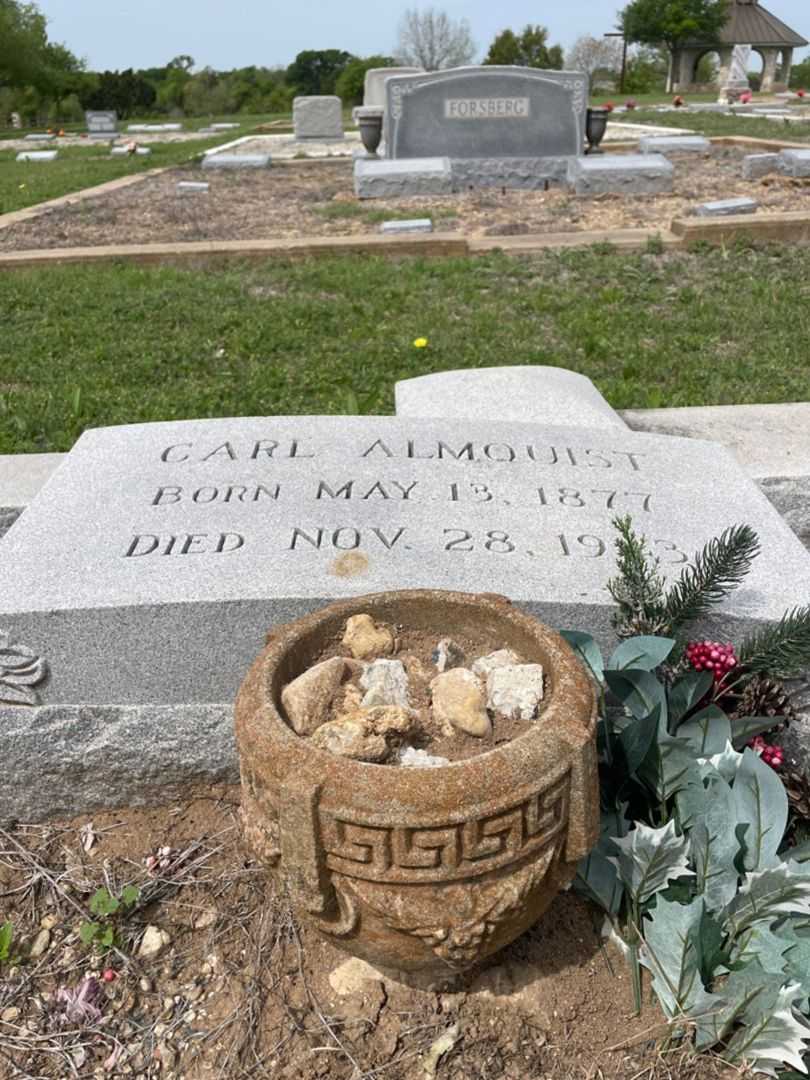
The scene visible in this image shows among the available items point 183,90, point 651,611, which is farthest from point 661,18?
point 651,611

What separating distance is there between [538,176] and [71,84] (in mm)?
37475

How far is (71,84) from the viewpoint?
40.6 m

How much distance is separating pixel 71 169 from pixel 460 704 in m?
17.0

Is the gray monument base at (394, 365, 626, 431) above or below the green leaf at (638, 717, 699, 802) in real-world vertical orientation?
above

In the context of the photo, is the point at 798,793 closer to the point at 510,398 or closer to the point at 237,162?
the point at 510,398

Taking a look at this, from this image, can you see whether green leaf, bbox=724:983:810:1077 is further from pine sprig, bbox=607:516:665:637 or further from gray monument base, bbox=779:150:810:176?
gray monument base, bbox=779:150:810:176

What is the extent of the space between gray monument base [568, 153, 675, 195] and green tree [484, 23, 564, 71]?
132 ft

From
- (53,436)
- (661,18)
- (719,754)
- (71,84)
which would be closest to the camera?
(719,754)

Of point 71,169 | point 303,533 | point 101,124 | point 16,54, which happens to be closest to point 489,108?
point 71,169

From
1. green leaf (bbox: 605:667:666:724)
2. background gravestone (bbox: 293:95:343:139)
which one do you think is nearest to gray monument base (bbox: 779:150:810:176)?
green leaf (bbox: 605:667:666:724)

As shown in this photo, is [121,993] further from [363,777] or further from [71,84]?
[71,84]

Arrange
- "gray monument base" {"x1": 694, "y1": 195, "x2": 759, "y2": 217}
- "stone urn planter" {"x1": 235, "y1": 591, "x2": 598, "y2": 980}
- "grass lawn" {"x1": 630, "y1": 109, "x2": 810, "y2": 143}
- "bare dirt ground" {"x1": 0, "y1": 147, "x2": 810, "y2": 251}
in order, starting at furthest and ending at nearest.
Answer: "grass lawn" {"x1": 630, "y1": 109, "x2": 810, "y2": 143} < "bare dirt ground" {"x1": 0, "y1": 147, "x2": 810, "y2": 251} < "gray monument base" {"x1": 694, "y1": 195, "x2": 759, "y2": 217} < "stone urn planter" {"x1": 235, "y1": 591, "x2": 598, "y2": 980}

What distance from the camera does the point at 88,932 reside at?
1884 mm

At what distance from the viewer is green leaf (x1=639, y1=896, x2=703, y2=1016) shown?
1.51 m
